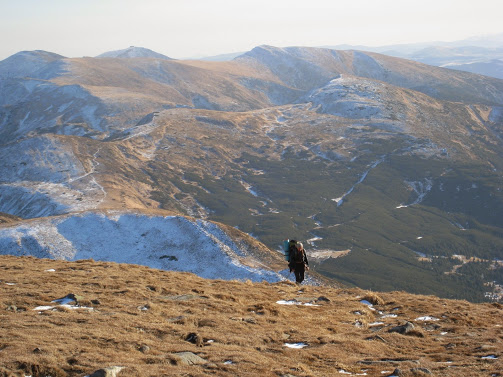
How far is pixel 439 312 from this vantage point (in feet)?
67.0

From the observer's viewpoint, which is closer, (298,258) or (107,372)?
(107,372)

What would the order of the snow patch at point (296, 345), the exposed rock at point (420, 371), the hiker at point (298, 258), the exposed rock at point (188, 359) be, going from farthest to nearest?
the hiker at point (298, 258), the snow patch at point (296, 345), the exposed rock at point (188, 359), the exposed rock at point (420, 371)

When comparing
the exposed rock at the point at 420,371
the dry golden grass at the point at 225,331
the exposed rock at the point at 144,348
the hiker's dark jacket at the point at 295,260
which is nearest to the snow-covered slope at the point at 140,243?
the hiker's dark jacket at the point at 295,260

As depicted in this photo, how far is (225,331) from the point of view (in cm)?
1648

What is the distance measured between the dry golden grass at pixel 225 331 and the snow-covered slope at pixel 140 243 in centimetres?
3263

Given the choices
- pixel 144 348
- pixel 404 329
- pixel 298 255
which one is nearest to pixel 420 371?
Answer: pixel 404 329

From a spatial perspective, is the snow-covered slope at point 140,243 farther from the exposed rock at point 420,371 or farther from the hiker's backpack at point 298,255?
the exposed rock at point 420,371

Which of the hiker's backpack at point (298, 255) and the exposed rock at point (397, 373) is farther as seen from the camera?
the hiker's backpack at point (298, 255)

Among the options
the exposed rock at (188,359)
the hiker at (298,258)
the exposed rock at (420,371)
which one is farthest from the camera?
the hiker at (298,258)

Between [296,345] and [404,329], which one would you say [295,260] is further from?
[296,345]

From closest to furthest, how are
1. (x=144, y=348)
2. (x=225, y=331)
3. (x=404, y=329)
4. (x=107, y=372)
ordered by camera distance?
(x=107, y=372) < (x=144, y=348) < (x=225, y=331) < (x=404, y=329)

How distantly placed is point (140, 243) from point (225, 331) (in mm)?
51253

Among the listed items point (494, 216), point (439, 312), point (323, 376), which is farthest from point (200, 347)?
point (494, 216)

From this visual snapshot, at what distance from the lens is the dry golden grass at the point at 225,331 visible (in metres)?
12.8
